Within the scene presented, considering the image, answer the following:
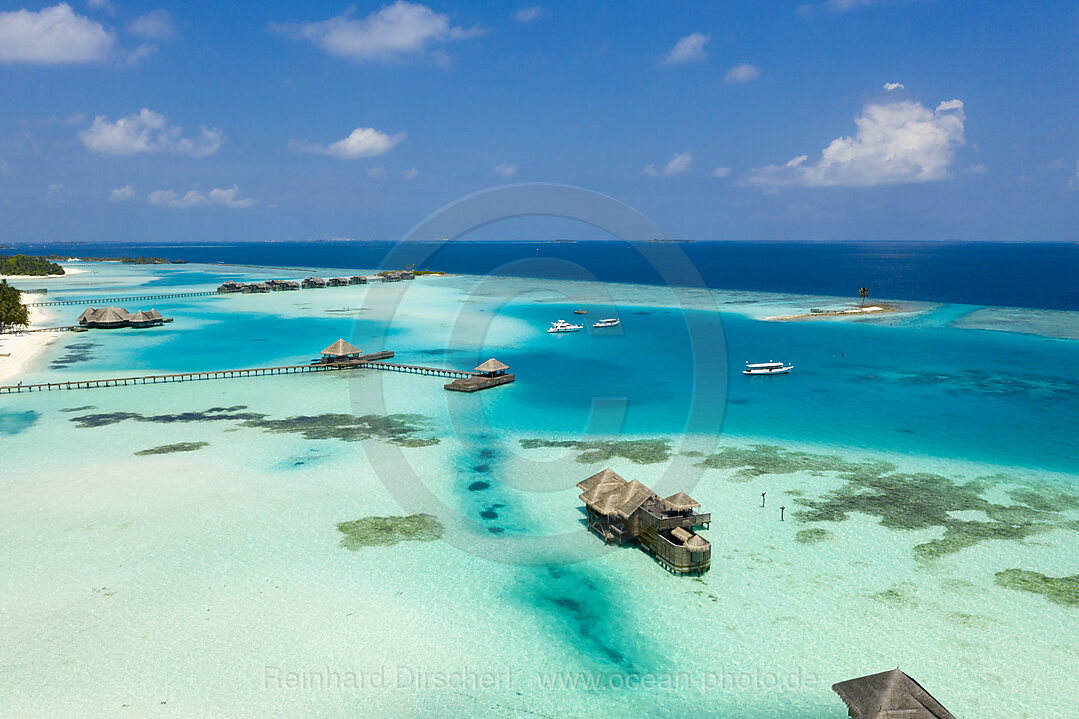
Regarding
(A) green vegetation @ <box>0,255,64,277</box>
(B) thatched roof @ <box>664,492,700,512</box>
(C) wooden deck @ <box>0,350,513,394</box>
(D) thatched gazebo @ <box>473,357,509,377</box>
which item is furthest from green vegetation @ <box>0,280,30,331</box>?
(A) green vegetation @ <box>0,255,64,277</box>

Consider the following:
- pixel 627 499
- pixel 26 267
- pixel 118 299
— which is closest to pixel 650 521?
pixel 627 499

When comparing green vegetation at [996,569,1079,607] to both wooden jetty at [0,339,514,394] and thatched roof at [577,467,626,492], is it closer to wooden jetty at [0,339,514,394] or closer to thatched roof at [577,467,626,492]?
thatched roof at [577,467,626,492]

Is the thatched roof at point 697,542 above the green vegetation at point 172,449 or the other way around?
A: above

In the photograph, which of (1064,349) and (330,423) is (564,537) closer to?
(330,423)

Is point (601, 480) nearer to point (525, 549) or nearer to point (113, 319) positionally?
point (525, 549)

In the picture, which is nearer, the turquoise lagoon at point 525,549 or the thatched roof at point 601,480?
the turquoise lagoon at point 525,549

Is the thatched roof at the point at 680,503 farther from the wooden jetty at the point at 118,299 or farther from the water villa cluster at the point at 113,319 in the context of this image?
the wooden jetty at the point at 118,299

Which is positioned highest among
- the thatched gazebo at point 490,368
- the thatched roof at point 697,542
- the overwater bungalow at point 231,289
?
the overwater bungalow at point 231,289

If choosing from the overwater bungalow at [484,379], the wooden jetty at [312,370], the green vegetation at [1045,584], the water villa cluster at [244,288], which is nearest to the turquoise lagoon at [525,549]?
the green vegetation at [1045,584]
